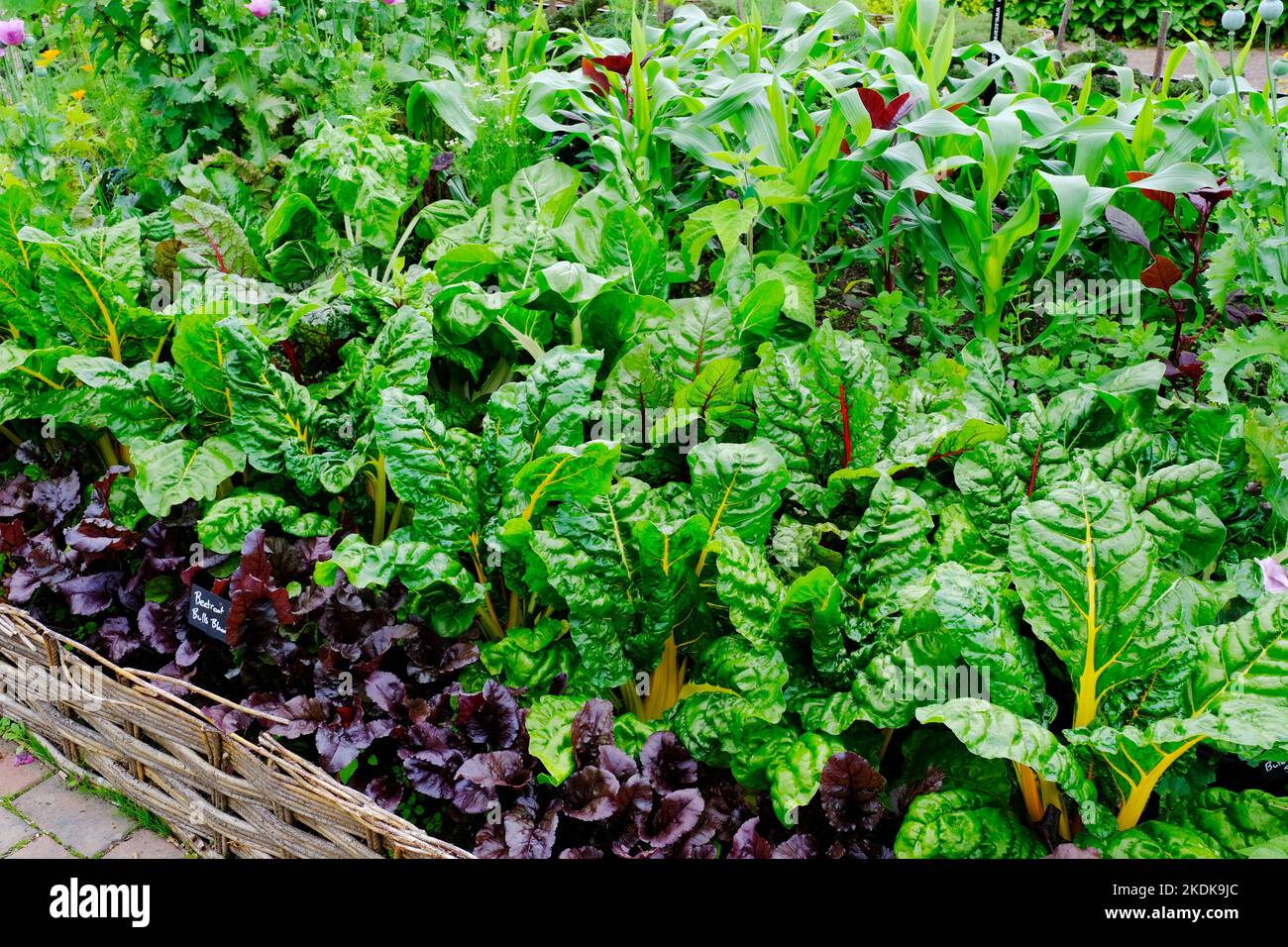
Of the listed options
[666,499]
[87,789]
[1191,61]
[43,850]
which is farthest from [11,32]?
[1191,61]

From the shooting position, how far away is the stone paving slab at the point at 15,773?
2.64 meters

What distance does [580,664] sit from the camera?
7.38 feet

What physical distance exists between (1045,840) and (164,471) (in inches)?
80.8

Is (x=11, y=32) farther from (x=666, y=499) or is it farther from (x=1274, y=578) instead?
(x=1274, y=578)

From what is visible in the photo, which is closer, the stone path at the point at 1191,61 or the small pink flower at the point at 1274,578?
the small pink flower at the point at 1274,578

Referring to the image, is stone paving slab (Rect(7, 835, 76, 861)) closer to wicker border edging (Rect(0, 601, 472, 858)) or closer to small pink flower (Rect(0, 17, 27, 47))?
wicker border edging (Rect(0, 601, 472, 858))

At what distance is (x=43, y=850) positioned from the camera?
7.97 ft

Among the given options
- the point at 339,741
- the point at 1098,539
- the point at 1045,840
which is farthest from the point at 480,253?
the point at 1045,840

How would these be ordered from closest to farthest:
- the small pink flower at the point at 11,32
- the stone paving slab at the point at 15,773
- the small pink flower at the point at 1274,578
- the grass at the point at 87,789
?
the small pink flower at the point at 1274,578 → the grass at the point at 87,789 → the stone paving slab at the point at 15,773 → the small pink flower at the point at 11,32

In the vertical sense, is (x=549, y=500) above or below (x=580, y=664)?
above

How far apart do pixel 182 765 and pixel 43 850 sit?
0.47m

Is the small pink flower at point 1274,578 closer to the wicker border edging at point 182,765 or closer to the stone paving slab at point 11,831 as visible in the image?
the wicker border edging at point 182,765

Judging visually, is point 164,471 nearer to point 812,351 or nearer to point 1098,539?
point 812,351

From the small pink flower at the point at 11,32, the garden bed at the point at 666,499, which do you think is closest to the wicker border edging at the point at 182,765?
the garden bed at the point at 666,499
